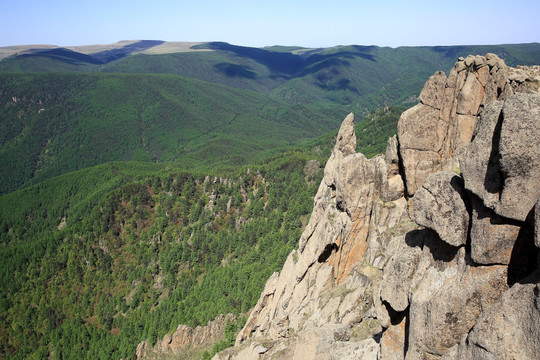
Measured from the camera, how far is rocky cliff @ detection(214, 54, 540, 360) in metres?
17.1

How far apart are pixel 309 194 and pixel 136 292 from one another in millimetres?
76571

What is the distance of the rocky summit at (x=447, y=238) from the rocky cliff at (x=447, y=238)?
0.21 feet

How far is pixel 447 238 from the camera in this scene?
2066 centimetres

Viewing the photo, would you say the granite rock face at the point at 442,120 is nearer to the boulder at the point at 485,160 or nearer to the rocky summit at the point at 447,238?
the rocky summit at the point at 447,238

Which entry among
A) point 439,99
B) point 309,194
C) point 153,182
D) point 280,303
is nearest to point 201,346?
point 280,303

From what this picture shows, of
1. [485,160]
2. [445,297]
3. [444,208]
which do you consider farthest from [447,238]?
[485,160]

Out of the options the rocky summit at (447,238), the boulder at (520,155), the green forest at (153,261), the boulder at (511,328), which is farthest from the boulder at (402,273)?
the green forest at (153,261)

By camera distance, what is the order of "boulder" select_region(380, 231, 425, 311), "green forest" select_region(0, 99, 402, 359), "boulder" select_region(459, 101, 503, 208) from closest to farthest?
"boulder" select_region(459, 101, 503, 208), "boulder" select_region(380, 231, 425, 311), "green forest" select_region(0, 99, 402, 359)

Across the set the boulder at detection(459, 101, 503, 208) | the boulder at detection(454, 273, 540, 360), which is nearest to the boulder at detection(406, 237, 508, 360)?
the boulder at detection(454, 273, 540, 360)

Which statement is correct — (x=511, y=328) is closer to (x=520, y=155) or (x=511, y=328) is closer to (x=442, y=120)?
(x=520, y=155)

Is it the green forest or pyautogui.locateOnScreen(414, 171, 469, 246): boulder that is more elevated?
pyautogui.locateOnScreen(414, 171, 469, 246): boulder

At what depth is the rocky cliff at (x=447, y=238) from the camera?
1711 centimetres

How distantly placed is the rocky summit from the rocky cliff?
0.21 feet

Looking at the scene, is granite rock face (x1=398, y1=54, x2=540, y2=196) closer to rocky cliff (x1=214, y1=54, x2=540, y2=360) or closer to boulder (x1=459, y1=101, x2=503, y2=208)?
rocky cliff (x1=214, y1=54, x2=540, y2=360)
